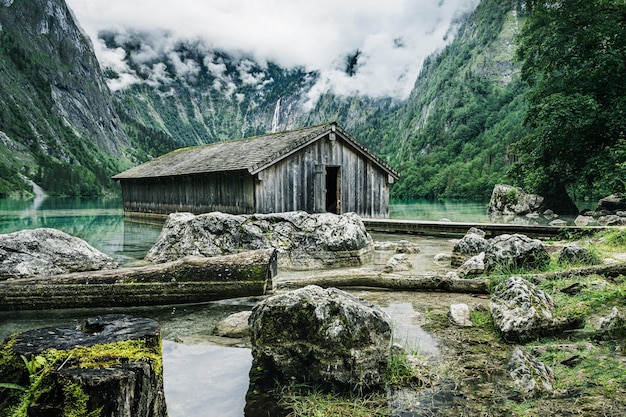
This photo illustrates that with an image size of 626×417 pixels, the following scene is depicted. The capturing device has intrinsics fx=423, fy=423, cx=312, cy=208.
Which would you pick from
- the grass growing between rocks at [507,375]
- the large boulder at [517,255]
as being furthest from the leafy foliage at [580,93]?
the grass growing between rocks at [507,375]

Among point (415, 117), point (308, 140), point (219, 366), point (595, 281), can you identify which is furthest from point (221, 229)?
point (415, 117)

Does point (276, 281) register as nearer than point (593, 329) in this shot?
No

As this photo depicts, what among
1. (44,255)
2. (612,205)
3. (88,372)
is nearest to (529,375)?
→ (88,372)

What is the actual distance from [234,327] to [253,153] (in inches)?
593

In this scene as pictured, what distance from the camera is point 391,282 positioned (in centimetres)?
725

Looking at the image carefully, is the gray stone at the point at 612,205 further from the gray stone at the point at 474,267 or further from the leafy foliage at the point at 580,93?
the gray stone at the point at 474,267

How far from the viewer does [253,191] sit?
1791 centimetres

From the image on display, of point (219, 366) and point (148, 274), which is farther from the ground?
point (148, 274)

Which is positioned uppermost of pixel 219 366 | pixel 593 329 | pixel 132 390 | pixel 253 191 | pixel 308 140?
pixel 308 140

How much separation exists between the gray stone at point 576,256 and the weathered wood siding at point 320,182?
1239cm

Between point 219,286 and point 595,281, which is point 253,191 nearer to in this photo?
point 219,286

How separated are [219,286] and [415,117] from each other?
6766 inches

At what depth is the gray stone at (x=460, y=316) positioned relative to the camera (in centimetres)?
527

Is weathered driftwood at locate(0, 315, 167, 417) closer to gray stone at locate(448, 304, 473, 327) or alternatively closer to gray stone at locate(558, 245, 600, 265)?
gray stone at locate(448, 304, 473, 327)
